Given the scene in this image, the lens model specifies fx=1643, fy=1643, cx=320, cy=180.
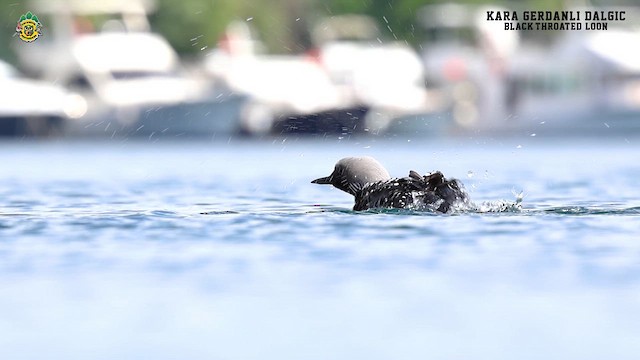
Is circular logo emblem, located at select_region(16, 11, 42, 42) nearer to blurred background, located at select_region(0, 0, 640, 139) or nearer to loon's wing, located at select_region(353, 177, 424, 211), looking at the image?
blurred background, located at select_region(0, 0, 640, 139)

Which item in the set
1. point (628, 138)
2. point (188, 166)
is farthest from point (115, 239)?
point (628, 138)

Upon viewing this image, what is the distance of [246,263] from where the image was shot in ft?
38.9

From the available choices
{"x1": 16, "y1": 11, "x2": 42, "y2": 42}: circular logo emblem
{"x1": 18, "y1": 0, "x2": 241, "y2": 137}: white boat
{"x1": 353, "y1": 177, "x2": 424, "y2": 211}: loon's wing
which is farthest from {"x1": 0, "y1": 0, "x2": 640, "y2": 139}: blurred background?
{"x1": 353, "y1": 177, "x2": 424, "y2": 211}: loon's wing

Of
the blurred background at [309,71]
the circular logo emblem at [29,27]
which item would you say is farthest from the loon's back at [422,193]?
the circular logo emblem at [29,27]

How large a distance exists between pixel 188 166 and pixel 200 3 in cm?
3368

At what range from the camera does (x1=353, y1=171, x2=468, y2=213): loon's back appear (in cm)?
1472

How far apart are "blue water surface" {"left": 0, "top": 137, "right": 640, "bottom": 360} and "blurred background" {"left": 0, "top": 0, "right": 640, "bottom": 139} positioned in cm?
3332

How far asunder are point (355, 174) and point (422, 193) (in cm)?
126

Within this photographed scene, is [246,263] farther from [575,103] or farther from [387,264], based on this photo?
[575,103]

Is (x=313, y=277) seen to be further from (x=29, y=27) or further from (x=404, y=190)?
(x=29, y=27)

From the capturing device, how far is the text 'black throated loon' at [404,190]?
14.7 metres

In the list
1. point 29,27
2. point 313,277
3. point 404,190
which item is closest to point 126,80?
point 29,27

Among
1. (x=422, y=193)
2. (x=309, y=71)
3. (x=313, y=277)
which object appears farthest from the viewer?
(x=309, y=71)

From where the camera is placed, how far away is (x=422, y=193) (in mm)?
14820
